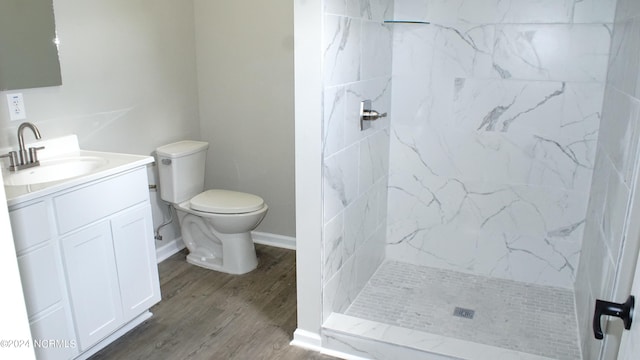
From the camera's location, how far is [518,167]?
2.95 metres

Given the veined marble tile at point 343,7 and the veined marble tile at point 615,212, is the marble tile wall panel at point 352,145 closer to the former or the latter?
the veined marble tile at point 343,7

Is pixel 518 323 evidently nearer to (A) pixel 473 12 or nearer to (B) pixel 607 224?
(B) pixel 607 224

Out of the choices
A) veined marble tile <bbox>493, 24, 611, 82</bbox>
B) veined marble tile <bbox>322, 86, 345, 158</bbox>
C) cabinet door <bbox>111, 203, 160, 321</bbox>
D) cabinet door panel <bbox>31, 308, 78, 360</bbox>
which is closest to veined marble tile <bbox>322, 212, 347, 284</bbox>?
veined marble tile <bbox>322, 86, 345, 158</bbox>

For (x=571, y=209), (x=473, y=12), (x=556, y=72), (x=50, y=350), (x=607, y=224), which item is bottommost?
(x=50, y=350)

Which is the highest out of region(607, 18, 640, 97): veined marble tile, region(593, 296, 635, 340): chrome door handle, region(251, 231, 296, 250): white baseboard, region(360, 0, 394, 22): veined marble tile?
region(360, 0, 394, 22): veined marble tile

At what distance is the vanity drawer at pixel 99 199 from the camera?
209 centimetres

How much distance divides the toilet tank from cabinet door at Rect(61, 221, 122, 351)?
0.94 m

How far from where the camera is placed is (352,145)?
8.64 feet

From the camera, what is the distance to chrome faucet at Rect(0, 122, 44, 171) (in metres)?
2.33

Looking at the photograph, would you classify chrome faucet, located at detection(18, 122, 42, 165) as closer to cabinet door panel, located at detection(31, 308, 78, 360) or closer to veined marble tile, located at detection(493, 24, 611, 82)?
cabinet door panel, located at detection(31, 308, 78, 360)

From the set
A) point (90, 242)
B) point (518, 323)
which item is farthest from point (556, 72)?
point (90, 242)

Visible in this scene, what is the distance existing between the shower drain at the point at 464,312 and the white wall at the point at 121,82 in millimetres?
2024

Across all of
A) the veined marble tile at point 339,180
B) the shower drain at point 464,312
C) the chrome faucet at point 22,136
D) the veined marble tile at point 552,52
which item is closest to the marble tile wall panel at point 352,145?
the veined marble tile at point 339,180

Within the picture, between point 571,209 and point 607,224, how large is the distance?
34.5 inches
